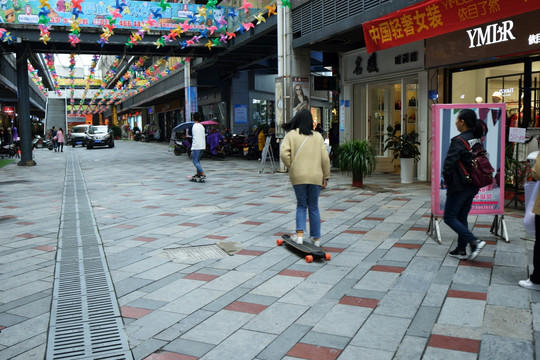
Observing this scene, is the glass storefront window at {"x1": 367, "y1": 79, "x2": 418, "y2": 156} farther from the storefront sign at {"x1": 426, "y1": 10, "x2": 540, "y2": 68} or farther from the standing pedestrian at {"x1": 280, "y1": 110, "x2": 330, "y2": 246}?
the standing pedestrian at {"x1": 280, "y1": 110, "x2": 330, "y2": 246}

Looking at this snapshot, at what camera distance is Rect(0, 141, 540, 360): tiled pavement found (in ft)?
10.4

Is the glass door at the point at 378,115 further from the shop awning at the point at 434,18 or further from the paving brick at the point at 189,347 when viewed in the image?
the paving brick at the point at 189,347

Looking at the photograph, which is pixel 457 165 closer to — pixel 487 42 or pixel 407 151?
pixel 487 42

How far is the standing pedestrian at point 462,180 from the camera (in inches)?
190

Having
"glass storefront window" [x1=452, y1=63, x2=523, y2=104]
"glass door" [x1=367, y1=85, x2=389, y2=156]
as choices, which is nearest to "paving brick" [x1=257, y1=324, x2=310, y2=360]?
"glass storefront window" [x1=452, y1=63, x2=523, y2=104]

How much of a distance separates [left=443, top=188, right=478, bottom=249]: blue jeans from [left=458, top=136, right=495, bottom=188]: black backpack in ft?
0.48

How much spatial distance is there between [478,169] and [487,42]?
5.09 m

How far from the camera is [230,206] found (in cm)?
853

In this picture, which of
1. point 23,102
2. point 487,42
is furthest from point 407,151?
point 23,102

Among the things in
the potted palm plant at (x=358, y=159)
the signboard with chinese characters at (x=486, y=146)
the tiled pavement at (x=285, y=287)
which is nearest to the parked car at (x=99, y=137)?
the tiled pavement at (x=285, y=287)

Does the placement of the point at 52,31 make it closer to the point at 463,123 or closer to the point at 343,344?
the point at 463,123

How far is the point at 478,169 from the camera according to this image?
478cm

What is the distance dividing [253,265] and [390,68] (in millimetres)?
9184

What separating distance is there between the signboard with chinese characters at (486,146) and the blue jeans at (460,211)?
0.83m
